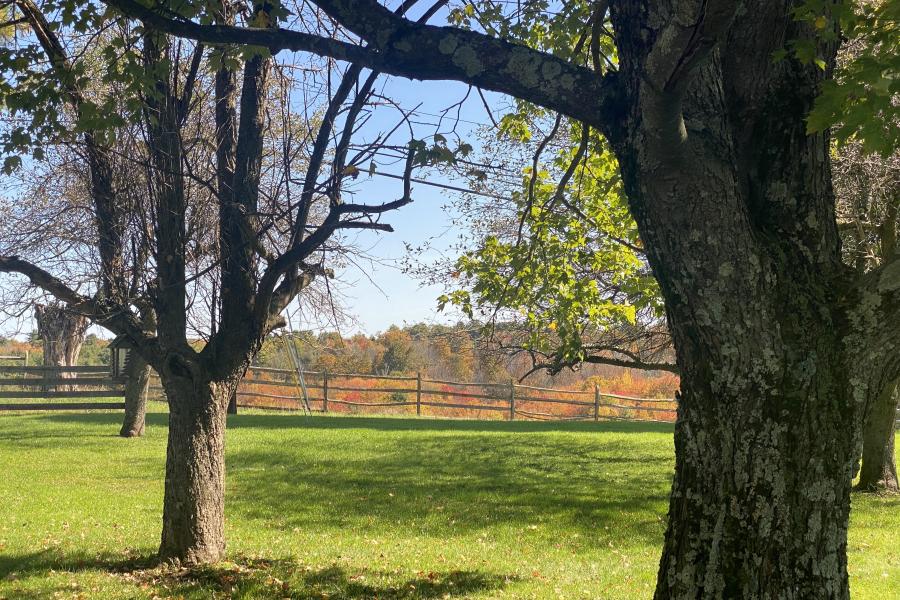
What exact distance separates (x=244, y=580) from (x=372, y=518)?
168 inches

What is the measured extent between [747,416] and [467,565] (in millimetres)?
5491

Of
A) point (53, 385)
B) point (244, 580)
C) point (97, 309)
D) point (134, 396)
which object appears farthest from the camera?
Result: point (53, 385)

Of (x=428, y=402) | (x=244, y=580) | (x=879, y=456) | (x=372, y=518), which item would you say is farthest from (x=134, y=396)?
(x=879, y=456)

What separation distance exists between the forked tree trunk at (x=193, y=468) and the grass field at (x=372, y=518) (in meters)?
0.26

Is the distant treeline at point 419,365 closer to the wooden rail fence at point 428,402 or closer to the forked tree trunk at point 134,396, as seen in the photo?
the wooden rail fence at point 428,402

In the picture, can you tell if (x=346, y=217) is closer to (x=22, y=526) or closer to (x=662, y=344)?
(x=22, y=526)

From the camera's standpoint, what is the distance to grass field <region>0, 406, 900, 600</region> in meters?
7.21

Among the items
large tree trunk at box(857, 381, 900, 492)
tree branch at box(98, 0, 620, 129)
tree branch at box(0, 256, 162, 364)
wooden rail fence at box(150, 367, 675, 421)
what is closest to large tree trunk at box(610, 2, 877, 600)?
tree branch at box(98, 0, 620, 129)

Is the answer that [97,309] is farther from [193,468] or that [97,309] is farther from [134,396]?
[134,396]

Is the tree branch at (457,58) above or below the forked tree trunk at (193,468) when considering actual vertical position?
above

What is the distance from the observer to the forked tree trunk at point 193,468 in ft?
23.2

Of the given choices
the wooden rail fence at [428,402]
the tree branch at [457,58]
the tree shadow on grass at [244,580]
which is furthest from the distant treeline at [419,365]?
the tree branch at [457,58]

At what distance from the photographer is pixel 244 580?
6945 mm

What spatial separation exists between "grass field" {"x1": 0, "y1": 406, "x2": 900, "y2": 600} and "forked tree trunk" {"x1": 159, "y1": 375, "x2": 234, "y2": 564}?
0.26 metres
